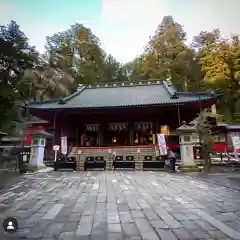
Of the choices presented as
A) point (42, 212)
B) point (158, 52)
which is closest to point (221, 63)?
point (158, 52)

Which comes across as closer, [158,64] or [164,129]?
[164,129]

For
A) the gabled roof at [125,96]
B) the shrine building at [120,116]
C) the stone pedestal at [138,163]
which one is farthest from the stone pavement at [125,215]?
the gabled roof at [125,96]

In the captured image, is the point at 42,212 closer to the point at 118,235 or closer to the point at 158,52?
the point at 118,235

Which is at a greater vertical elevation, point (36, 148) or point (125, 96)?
point (125, 96)

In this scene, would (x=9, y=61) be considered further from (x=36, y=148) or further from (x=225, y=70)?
(x=225, y=70)

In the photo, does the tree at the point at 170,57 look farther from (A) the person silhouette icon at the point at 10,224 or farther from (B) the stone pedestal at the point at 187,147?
(A) the person silhouette icon at the point at 10,224

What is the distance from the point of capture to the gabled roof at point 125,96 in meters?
23.0

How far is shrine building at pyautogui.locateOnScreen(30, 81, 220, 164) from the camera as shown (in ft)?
75.2

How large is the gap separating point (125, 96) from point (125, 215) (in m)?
22.7

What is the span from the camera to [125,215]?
478cm

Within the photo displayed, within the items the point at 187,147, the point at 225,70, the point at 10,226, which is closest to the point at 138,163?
the point at 187,147

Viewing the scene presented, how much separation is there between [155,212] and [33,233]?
2204mm

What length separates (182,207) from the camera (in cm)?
549

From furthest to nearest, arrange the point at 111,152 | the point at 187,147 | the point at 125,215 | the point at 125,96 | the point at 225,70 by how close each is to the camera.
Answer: the point at 225,70, the point at 125,96, the point at 111,152, the point at 187,147, the point at 125,215
